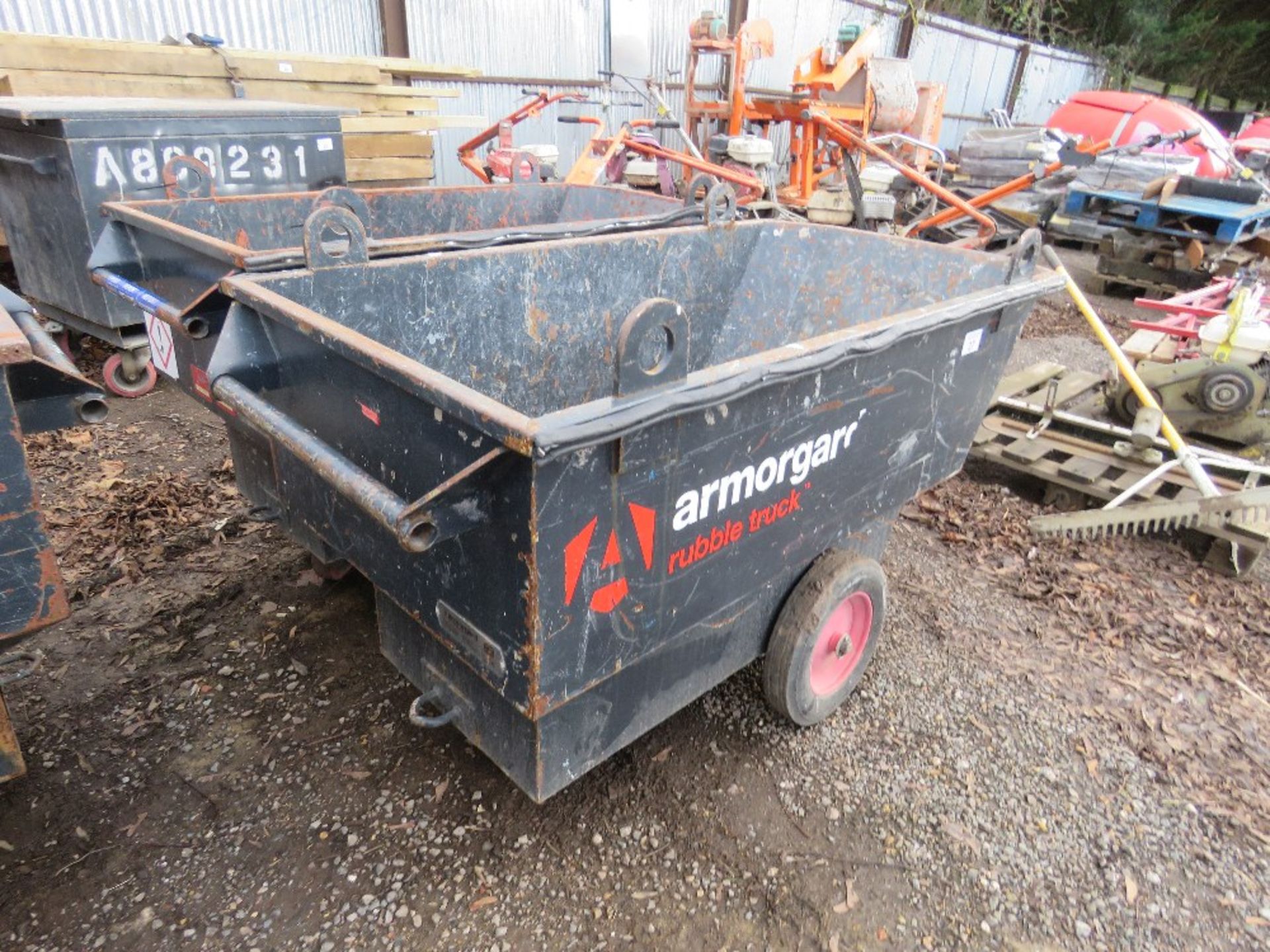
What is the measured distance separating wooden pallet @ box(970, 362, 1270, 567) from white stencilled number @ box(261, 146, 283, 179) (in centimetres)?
390

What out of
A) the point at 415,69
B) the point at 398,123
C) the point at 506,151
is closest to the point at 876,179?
the point at 506,151

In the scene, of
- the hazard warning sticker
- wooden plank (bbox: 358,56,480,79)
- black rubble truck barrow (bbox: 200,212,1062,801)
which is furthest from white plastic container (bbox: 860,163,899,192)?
the hazard warning sticker

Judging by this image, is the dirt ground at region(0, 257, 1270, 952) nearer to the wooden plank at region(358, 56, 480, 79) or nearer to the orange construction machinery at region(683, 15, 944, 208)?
the wooden plank at region(358, 56, 480, 79)

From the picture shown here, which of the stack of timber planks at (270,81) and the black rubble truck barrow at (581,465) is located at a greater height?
the stack of timber planks at (270,81)

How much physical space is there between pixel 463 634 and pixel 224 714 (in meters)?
1.29

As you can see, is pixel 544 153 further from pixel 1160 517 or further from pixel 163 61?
pixel 1160 517

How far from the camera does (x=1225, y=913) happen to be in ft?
6.82

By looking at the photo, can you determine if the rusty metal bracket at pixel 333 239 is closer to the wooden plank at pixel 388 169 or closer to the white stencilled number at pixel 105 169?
the white stencilled number at pixel 105 169

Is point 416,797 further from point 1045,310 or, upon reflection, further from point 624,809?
point 1045,310

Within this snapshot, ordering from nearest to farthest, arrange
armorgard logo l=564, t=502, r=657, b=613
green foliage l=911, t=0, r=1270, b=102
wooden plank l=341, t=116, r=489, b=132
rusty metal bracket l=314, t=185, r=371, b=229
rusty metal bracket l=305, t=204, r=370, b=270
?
armorgard logo l=564, t=502, r=657, b=613, rusty metal bracket l=305, t=204, r=370, b=270, rusty metal bracket l=314, t=185, r=371, b=229, wooden plank l=341, t=116, r=489, b=132, green foliage l=911, t=0, r=1270, b=102

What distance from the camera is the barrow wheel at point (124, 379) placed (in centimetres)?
437

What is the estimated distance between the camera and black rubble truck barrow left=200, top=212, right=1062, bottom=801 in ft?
4.75

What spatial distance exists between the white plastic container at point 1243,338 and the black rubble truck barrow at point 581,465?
6.54ft

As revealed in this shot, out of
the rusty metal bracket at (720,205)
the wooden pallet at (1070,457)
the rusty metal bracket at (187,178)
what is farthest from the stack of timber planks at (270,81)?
the wooden pallet at (1070,457)
